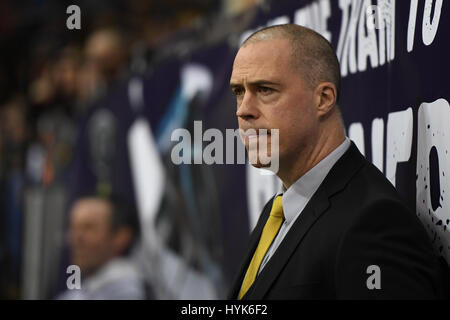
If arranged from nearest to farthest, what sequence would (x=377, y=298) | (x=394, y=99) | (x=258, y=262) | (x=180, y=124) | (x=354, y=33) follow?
(x=377, y=298) < (x=258, y=262) < (x=394, y=99) < (x=354, y=33) < (x=180, y=124)

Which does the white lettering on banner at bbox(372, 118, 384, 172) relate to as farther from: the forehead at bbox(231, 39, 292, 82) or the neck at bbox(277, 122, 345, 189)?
the forehead at bbox(231, 39, 292, 82)

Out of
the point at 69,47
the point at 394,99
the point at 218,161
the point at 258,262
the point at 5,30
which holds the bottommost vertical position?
the point at 258,262

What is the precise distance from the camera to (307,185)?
6.17 feet

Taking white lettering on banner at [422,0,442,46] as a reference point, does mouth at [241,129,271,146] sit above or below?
below

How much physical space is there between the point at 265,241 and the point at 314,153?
276 mm

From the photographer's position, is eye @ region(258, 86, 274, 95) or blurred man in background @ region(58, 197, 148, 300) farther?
blurred man in background @ region(58, 197, 148, 300)

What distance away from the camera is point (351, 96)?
2508mm

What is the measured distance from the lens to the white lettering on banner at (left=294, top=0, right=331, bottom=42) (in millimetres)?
2646

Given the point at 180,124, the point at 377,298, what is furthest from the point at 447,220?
the point at 180,124

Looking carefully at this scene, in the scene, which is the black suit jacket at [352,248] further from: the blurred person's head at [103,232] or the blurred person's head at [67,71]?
the blurred person's head at [67,71]

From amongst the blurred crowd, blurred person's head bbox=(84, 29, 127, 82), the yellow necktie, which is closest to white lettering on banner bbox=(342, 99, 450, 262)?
the yellow necktie

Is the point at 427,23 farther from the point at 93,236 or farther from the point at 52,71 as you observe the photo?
the point at 52,71

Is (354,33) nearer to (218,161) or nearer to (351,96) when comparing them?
(351,96)

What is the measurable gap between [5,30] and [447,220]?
8898 millimetres
